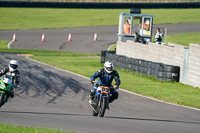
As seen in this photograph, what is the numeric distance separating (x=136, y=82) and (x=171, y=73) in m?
1.65

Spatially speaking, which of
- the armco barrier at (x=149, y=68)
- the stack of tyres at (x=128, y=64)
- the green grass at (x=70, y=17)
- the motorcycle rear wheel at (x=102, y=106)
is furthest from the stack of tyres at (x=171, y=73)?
the green grass at (x=70, y=17)

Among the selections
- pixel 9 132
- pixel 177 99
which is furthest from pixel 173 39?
pixel 9 132

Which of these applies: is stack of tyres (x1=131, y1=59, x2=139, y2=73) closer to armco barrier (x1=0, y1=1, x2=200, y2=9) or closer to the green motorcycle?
the green motorcycle

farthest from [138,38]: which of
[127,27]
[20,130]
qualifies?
[20,130]

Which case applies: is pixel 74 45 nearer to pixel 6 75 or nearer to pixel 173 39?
pixel 173 39

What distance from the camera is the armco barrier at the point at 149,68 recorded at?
20.9 meters

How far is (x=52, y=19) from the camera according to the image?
54406 millimetres

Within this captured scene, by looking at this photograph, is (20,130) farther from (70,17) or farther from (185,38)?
(70,17)

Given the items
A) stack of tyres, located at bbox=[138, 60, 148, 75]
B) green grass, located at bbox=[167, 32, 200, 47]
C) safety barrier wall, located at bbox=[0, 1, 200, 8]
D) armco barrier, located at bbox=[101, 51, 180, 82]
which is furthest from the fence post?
safety barrier wall, located at bbox=[0, 1, 200, 8]

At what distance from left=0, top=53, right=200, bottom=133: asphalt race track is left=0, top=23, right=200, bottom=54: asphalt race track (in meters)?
15.5

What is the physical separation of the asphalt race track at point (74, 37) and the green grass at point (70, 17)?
2960 mm

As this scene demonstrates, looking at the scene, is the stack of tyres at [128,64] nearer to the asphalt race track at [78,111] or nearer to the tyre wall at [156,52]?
the tyre wall at [156,52]

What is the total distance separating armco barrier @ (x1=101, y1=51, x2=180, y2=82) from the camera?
2095 centimetres

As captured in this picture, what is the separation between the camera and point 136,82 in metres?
21.1
